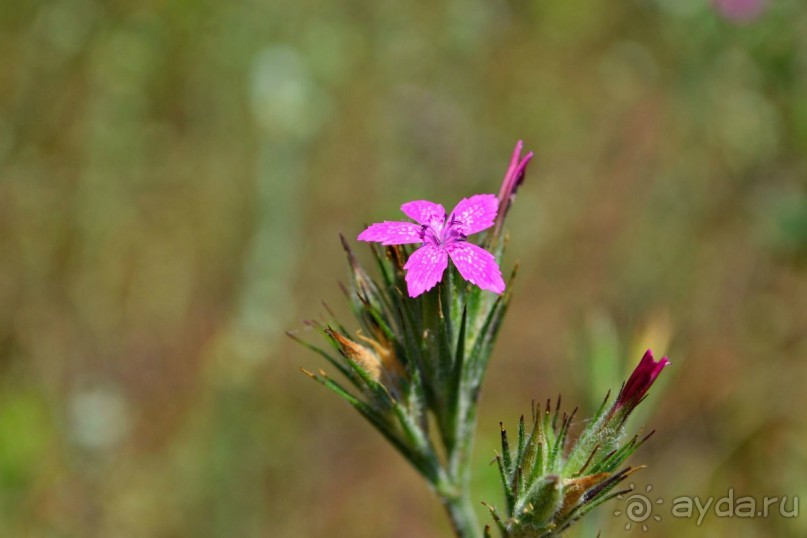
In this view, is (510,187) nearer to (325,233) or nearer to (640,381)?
(640,381)

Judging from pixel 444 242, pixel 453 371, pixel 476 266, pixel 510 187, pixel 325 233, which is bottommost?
pixel 453 371

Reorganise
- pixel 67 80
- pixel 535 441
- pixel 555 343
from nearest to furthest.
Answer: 1. pixel 535 441
2. pixel 555 343
3. pixel 67 80

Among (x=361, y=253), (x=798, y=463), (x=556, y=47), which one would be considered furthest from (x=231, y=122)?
(x=798, y=463)

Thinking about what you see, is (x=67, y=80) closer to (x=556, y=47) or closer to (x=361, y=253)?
(x=361, y=253)

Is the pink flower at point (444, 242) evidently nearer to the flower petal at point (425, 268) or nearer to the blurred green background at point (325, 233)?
the flower petal at point (425, 268)

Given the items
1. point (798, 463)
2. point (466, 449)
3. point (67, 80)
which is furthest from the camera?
point (67, 80)

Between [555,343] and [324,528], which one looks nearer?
[324,528]

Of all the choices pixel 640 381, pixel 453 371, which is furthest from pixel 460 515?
pixel 640 381
